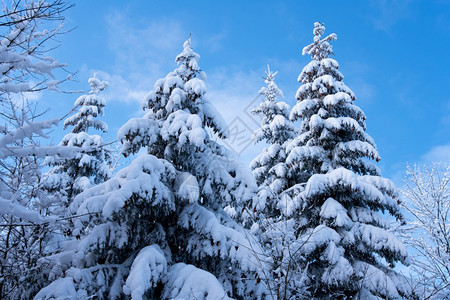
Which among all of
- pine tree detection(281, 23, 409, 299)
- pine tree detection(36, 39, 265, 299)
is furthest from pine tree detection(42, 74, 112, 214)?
pine tree detection(281, 23, 409, 299)

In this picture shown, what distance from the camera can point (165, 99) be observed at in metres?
8.23

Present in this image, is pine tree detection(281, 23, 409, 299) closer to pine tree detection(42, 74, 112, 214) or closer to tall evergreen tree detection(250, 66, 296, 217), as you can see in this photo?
tall evergreen tree detection(250, 66, 296, 217)

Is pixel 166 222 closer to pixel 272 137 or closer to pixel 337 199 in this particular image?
pixel 337 199

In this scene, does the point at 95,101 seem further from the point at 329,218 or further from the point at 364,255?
the point at 364,255

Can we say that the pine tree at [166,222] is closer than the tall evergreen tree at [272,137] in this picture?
Yes

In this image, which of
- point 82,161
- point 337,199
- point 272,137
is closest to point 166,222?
point 337,199

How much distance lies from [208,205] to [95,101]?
10330 millimetres

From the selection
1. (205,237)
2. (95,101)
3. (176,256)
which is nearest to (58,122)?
(205,237)

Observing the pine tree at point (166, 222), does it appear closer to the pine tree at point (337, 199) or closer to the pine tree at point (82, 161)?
the pine tree at point (337, 199)

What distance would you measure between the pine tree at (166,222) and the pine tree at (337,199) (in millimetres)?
2291

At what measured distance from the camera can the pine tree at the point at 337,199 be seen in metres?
8.65

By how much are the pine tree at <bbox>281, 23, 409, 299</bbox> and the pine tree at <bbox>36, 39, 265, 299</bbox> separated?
7.51 feet

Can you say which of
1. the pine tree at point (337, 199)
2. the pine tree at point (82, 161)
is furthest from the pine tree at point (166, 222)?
the pine tree at point (82, 161)

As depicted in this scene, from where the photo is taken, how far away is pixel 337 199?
423 inches
